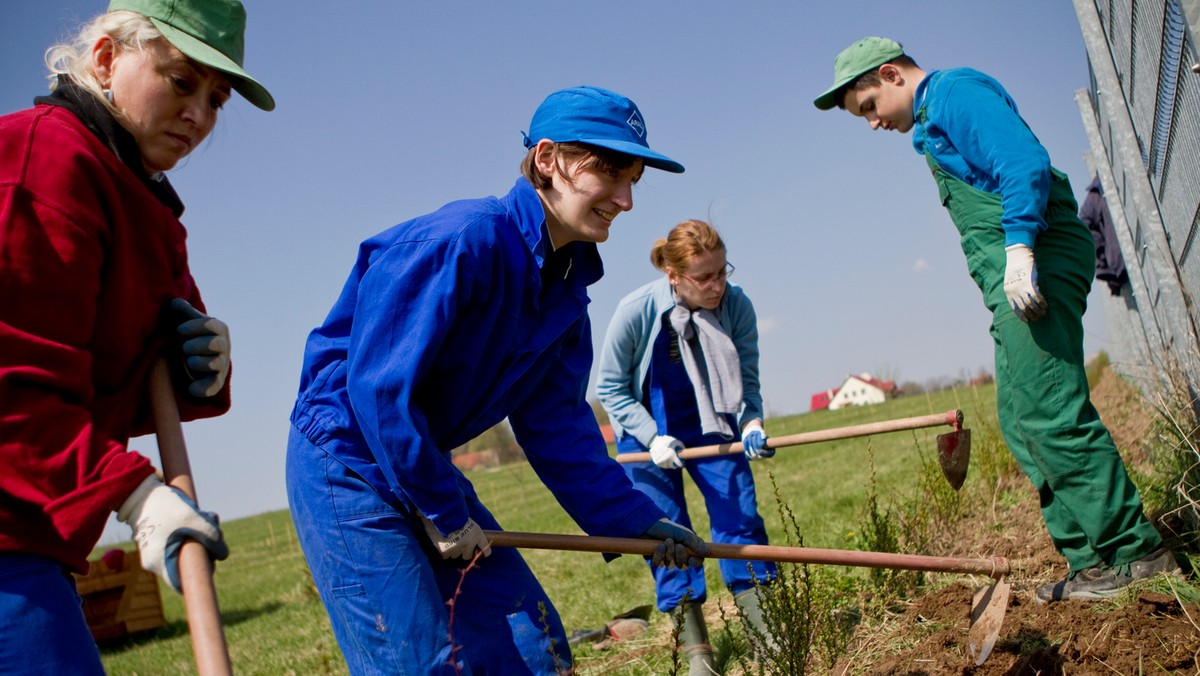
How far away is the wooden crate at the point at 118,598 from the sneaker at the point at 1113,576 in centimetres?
789

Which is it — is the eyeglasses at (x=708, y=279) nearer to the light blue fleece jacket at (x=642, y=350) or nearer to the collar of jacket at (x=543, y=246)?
the light blue fleece jacket at (x=642, y=350)

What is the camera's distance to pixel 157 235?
2045mm

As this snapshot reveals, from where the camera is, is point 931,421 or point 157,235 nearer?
point 157,235

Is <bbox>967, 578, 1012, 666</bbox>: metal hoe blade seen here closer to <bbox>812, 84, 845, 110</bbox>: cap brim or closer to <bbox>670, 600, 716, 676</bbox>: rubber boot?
<bbox>670, 600, 716, 676</bbox>: rubber boot

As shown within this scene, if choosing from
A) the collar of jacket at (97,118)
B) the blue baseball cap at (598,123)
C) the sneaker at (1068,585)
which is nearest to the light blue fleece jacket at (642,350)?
the sneaker at (1068,585)

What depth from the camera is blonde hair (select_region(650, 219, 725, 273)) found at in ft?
15.5

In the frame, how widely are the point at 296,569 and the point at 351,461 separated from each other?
13.5 meters

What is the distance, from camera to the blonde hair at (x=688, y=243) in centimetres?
473

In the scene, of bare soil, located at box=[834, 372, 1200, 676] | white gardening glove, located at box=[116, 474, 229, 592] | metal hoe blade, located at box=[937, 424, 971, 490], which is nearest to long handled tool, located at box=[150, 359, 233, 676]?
white gardening glove, located at box=[116, 474, 229, 592]

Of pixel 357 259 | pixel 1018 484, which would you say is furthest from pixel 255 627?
pixel 357 259

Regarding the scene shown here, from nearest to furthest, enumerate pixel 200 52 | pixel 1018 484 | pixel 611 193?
pixel 200 52 → pixel 611 193 → pixel 1018 484

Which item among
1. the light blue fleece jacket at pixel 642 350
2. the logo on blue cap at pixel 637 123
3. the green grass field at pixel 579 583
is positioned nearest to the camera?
the logo on blue cap at pixel 637 123

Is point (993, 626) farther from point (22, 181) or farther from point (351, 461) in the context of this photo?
point (22, 181)

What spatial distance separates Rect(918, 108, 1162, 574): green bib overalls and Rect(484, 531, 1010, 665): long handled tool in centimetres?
53
